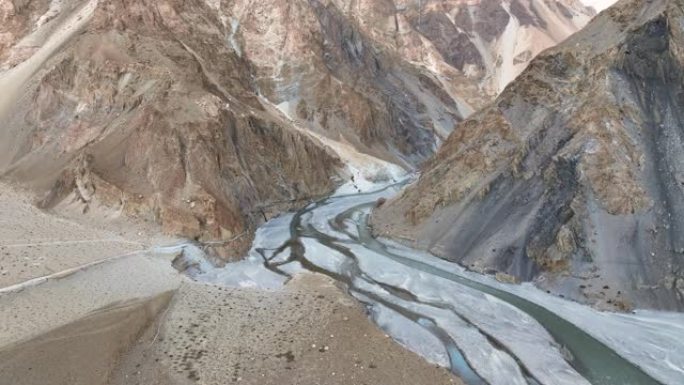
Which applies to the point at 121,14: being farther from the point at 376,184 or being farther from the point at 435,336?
the point at 435,336

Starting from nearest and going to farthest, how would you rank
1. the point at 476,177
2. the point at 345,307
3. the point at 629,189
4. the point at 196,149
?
the point at 345,307
the point at 629,189
the point at 476,177
the point at 196,149

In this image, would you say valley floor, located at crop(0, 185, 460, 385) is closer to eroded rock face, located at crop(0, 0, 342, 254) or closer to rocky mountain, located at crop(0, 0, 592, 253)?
rocky mountain, located at crop(0, 0, 592, 253)

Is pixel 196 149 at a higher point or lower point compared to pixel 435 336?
higher

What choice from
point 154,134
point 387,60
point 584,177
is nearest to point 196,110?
point 154,134

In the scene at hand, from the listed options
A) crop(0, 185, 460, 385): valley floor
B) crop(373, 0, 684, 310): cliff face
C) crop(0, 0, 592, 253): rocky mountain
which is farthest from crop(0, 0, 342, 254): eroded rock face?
crop(373, 0, 684, 310): cliff face

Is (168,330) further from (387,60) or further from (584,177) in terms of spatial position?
(387,60)

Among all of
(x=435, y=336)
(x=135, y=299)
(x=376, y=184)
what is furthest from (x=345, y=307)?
(x=376, y=184)

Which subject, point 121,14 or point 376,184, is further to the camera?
point 376,184
